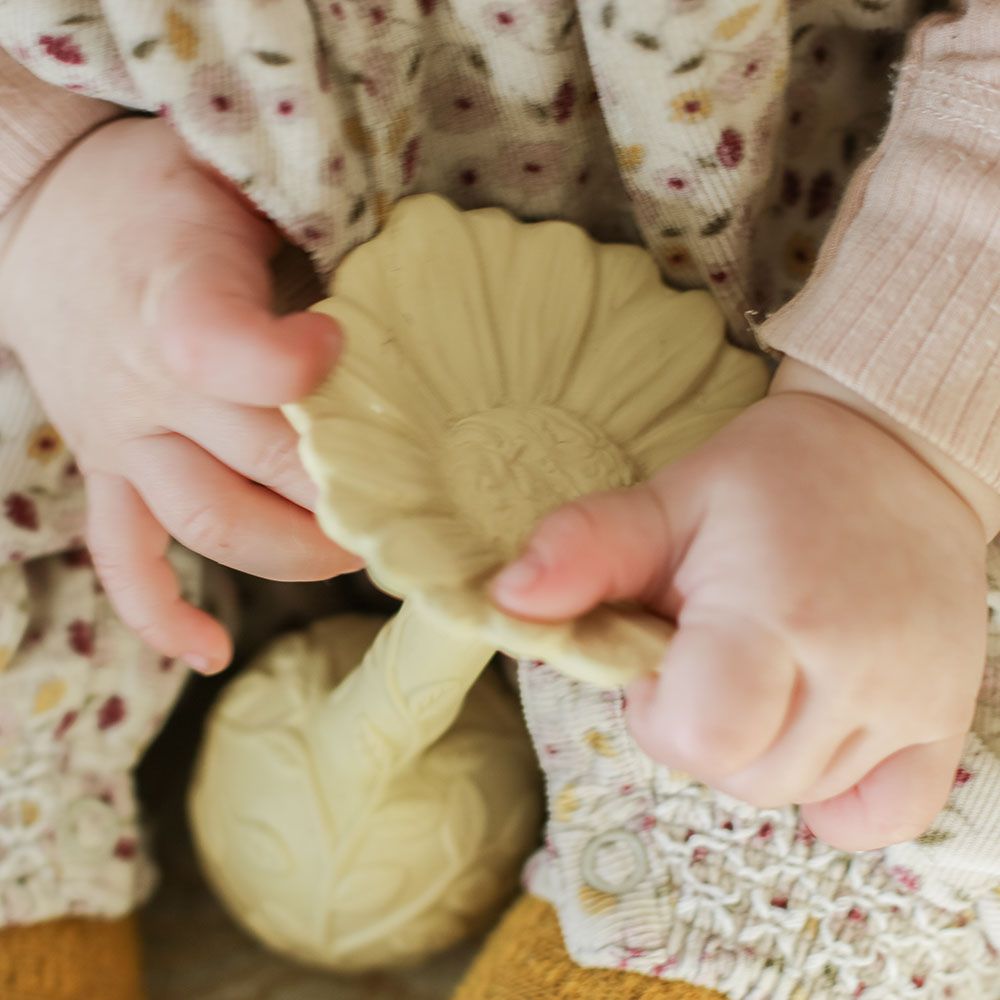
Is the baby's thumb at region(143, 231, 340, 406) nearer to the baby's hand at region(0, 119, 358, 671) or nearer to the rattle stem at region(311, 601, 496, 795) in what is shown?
the baby's hand at region(0, 119, 358, 671)

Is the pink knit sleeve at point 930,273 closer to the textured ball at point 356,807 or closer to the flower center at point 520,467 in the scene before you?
the flower center at point 520,467

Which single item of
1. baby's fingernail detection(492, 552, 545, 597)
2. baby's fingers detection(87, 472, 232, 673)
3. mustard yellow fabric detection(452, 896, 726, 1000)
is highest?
baby's fingernail detection(492, 552, 545, 597)

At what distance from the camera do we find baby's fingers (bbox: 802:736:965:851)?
374 millimetres

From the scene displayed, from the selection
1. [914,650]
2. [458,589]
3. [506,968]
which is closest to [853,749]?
[914,650]

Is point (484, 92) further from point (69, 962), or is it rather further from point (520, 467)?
point (69, 962)

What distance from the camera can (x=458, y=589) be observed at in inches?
11.9

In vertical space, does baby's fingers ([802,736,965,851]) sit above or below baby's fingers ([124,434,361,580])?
below

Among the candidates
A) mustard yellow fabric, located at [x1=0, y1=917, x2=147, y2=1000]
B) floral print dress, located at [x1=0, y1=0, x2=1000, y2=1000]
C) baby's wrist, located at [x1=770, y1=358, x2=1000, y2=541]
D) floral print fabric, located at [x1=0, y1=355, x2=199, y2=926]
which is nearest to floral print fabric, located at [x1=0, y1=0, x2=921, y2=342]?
floral print dress, located at [x1=0, y1=0, x2=1000, y2=1000]

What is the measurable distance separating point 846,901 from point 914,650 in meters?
0.19

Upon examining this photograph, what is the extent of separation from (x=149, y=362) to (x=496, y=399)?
0.49 feet

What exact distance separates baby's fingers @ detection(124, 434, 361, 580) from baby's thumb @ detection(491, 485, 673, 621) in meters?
0.16

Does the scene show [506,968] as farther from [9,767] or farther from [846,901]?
[9,767]

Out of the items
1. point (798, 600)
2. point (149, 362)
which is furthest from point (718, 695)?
point (149, 362)

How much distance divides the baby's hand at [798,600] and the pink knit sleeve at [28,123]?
32 cm
